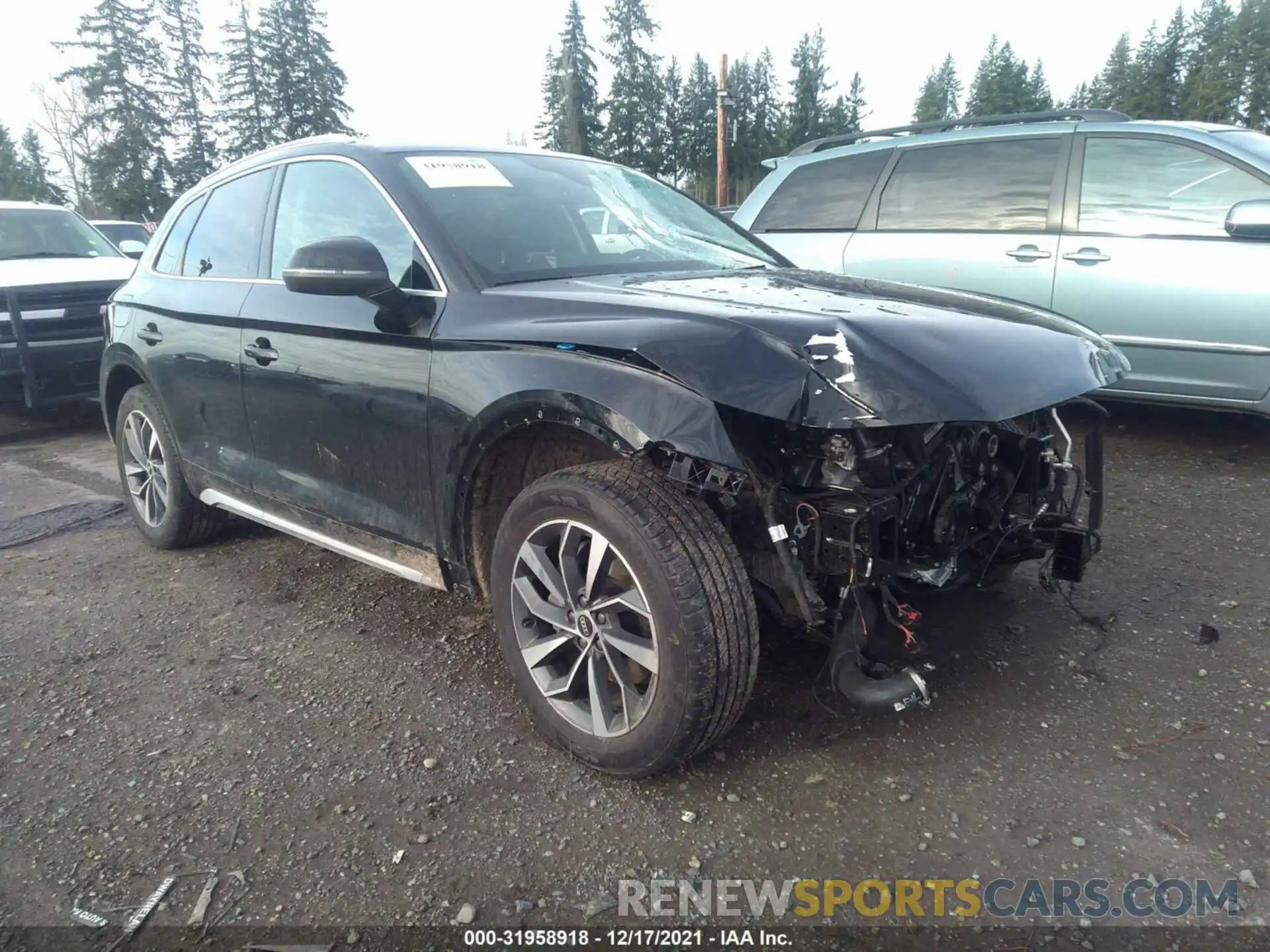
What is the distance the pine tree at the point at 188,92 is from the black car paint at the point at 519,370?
45.8 meters

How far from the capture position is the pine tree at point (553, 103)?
50344 mm

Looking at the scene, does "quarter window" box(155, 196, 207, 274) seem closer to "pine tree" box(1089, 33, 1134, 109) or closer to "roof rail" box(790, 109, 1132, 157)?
"roof rail" box(790, 109, 1132, 157)

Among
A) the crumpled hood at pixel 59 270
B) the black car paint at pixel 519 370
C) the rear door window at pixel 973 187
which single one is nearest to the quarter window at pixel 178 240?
the black car paint at pixel 519 370

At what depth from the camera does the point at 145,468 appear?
14.0 feet

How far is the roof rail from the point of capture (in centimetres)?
515

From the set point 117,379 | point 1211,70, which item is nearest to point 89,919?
point 117,379

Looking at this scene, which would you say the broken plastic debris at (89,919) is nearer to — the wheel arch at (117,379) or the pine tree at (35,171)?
the wheel arch at (117,379)

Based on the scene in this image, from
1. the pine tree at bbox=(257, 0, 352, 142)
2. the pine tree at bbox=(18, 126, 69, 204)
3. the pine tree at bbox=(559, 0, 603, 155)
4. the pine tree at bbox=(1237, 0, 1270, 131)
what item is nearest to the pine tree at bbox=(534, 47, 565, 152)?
the pine tree at bbox=(559, 0, 603, 155)

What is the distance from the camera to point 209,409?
3625mm

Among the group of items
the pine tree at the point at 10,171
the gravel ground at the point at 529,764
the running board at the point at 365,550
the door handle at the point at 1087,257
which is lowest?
the gravel ground at the point at 529,764

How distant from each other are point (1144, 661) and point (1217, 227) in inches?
115

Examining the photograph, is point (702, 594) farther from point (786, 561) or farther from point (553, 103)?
point (553, 103)

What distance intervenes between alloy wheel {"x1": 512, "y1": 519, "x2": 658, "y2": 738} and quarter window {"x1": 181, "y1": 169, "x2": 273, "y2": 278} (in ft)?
6.40

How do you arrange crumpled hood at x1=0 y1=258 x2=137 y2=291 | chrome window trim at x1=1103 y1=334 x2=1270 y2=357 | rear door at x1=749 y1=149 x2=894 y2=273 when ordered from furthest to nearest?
crumpled hood at x1=0 y1=258 x2=137 y2=291, rear door at x1=749 y1=149 x2=894 y2=273, chrome window trim at x1=1103 y1=334 x2=1270 y2=357
